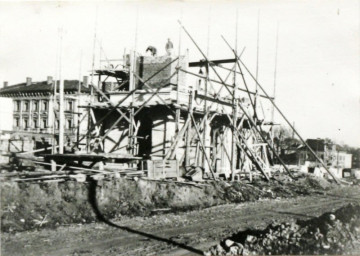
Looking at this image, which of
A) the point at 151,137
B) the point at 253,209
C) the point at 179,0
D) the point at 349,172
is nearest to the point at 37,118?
the point at 151,137

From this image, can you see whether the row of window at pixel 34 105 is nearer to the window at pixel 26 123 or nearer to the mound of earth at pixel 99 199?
the window at pixel 26 123

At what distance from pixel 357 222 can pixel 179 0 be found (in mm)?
7864

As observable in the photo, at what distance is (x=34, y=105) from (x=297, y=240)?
57.7m

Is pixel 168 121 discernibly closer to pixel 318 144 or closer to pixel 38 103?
pixel 38 103

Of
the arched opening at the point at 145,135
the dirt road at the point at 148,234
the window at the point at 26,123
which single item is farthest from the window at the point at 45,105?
the dirt road at the point at 148,234

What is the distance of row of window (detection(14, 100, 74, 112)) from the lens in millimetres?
59000

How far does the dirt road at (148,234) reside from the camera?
9.41m

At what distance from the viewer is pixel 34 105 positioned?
200 feet

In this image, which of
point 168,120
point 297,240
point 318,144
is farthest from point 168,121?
point 318,144

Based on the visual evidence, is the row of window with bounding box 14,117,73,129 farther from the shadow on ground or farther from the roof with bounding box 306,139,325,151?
the shadow on ground

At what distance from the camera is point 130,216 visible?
1403 cm

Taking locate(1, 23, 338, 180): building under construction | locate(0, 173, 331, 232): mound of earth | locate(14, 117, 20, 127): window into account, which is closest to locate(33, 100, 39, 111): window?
locate(14, 117, 20, 127): window

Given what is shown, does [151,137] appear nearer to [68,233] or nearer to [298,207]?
[298,207]

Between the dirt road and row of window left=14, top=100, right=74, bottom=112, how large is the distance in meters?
46.5
